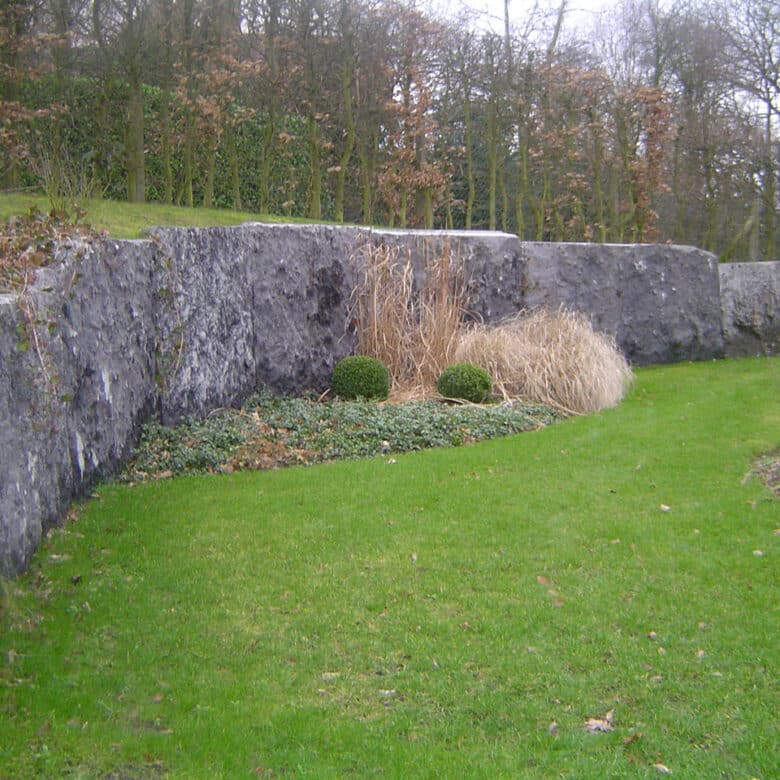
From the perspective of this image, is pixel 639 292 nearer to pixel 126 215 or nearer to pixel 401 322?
pixel 401 322

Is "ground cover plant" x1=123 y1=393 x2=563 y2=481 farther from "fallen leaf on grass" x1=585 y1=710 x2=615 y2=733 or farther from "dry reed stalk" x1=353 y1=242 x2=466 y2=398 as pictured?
"fallen leaf on grass" x1=585 y1=710 x2=615 y2=733

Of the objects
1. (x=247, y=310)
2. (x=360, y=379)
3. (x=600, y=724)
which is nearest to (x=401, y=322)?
(x=360, y=379)

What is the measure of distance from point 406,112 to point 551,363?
5.14m

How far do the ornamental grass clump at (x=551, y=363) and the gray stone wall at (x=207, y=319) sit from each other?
107cm

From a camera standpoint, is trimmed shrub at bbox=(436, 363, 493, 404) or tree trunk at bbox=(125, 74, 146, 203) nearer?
trimmed shrub at bbox=(436, 363, 493, 404)

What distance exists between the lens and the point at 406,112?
477 inches

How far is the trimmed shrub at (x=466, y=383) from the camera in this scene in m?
8.27

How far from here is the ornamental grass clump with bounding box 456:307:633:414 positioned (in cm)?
845

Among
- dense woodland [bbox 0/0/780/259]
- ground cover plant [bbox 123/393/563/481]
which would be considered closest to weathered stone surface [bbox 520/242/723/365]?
dense woodland [bbox 0/0/780/259]

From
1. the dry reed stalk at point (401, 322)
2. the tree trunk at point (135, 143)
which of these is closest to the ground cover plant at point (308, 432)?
the dry reed stalk at point (401, 322)

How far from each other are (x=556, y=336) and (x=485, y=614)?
5.47 m

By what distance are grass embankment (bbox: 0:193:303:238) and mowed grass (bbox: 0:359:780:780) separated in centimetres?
227

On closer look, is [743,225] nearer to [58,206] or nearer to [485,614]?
[58,206]

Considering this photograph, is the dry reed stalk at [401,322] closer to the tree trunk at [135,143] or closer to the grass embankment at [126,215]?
the grass embankment at [126,215]
